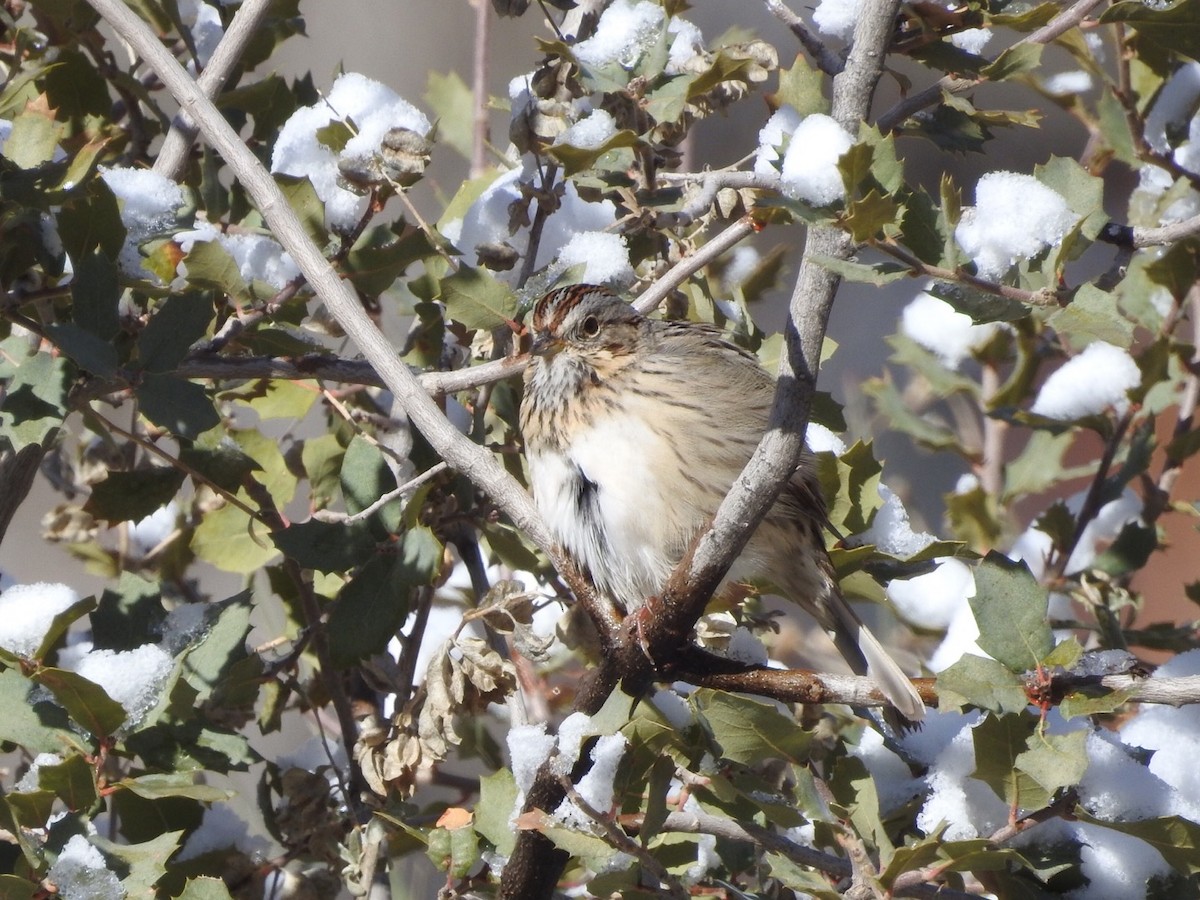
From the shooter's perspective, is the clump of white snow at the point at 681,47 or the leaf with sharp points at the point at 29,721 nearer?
the leaf with sharp points at the point at 29,721

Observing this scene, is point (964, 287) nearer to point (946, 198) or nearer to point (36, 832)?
point (946, 198)

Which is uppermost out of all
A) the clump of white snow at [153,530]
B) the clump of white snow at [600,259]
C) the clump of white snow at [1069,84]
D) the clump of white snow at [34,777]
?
the clump of white snow at [1069,84]

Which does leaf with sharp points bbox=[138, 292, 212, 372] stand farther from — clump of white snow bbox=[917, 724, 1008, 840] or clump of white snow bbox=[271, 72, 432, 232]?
clump of white snow bbox=[917, 724, 1008, 840]

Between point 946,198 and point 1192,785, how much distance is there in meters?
1.10

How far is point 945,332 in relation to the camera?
3.69m

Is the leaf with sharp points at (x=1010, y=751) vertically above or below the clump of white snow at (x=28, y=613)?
below

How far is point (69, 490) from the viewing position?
3092mm

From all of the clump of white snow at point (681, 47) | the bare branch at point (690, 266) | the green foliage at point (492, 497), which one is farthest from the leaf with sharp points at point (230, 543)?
the clump of white snow at point (681, 47)

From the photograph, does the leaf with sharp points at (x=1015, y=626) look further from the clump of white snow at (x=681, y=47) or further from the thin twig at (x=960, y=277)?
the clump of white snow at (x=681, y=47)

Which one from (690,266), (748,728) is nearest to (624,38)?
(690,266)

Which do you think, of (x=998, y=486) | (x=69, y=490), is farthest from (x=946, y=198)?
(x=69, y=490)

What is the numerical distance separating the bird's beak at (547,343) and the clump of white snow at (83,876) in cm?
141

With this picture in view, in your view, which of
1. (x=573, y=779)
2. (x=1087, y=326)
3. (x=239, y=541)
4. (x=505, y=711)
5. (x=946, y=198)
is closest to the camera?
(x=1087, y=326)

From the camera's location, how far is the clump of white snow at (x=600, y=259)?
2.53 metres
